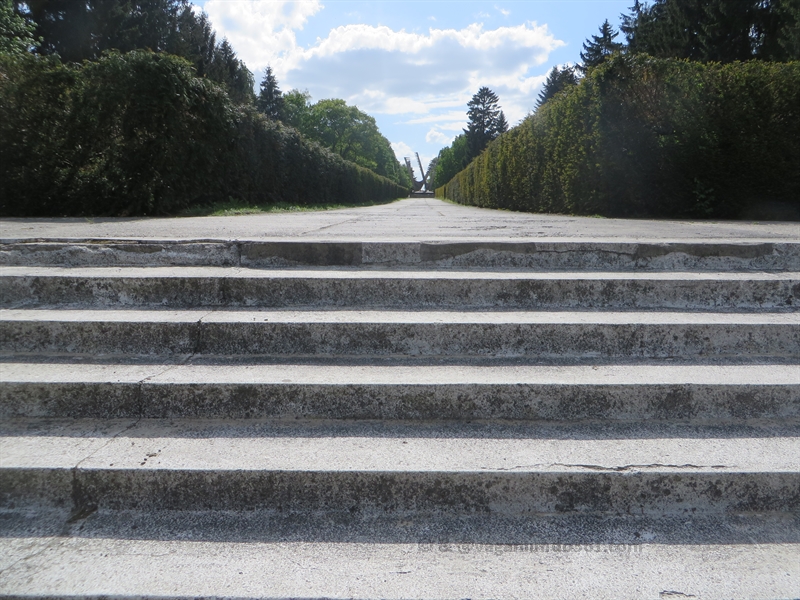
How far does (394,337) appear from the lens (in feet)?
10.2

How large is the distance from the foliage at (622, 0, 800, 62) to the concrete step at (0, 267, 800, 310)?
22.8 meters

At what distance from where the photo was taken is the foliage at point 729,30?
22266mm

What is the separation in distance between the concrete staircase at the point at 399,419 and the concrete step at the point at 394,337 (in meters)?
0.01

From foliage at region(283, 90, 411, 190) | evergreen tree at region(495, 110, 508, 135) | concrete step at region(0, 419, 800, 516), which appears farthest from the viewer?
evergreen tree at region(495, 110, 508, 135)

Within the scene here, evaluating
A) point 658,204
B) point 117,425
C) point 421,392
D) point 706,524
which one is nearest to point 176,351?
point 117,425

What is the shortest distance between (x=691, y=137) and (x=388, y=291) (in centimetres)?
805

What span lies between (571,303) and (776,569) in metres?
1.84

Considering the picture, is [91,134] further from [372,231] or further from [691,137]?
[691,137]

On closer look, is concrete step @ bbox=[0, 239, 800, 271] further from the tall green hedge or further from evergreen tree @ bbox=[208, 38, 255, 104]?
evergreen tree @ bbox=[208, 38, 255, 104]

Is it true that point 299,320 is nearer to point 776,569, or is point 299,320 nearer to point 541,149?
point 776,569

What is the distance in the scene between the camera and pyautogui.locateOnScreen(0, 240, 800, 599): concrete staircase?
6.39ft

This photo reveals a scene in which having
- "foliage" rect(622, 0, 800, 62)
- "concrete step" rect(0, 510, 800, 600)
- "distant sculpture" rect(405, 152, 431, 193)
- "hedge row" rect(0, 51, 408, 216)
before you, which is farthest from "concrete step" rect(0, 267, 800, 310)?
"distant sculpture" rect(405, 152, 431, 193)

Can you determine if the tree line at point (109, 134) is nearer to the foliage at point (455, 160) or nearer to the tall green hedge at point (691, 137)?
the tall green hedge at point (691, 137)

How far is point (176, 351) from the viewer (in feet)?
10.1
